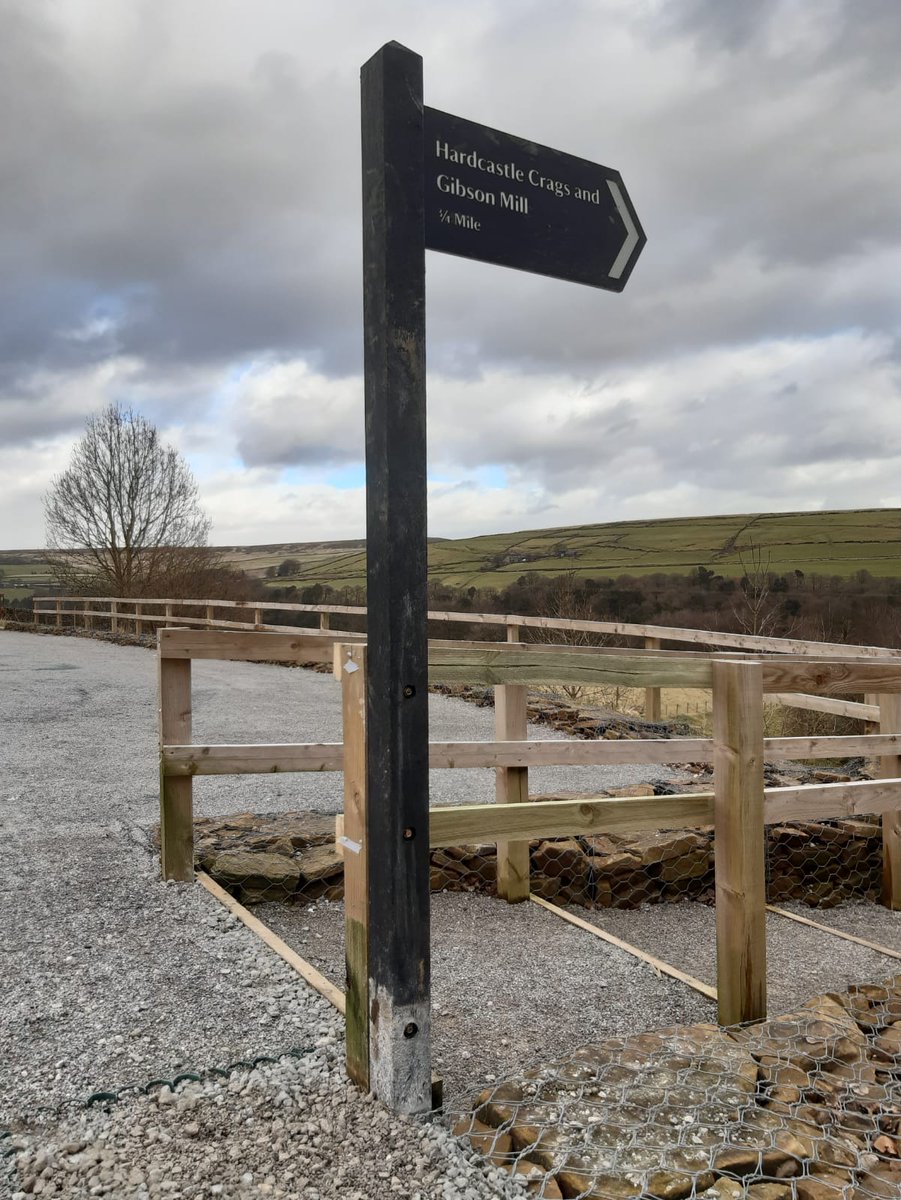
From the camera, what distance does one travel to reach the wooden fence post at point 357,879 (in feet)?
7.59

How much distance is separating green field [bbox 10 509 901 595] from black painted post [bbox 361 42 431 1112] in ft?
79.8

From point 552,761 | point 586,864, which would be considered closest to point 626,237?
point 552,761

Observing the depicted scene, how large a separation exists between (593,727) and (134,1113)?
674 centimetres

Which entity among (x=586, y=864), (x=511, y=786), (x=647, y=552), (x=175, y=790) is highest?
(x=647, y=552)

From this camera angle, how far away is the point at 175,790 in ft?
13.0

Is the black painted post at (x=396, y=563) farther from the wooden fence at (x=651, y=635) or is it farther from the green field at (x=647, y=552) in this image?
the green field at (x=647, y=552)

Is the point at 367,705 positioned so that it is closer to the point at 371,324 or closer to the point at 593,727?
the point at 371,324

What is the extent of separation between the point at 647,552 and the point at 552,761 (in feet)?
105

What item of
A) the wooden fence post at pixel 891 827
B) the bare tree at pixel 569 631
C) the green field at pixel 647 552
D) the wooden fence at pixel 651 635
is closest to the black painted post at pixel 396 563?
the wooden fence at pixel 651 635

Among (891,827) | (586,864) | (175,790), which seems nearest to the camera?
(175,790)

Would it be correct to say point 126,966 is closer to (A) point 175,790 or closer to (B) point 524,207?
(A) point 175,790

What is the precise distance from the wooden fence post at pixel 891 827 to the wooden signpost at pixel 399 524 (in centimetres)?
403

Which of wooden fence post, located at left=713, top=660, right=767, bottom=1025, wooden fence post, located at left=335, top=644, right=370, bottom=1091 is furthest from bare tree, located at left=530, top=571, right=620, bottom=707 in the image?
wooden fence post, located at left=335, top=644, right=370, bottom=1091

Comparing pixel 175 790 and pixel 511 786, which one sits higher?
pixel 175 790
